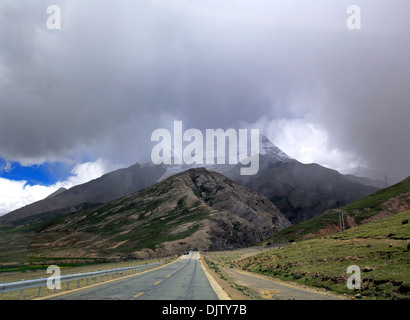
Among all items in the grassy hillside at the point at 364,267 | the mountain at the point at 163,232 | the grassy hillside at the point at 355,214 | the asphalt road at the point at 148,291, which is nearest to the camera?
the asphalt road at the point at 148,291

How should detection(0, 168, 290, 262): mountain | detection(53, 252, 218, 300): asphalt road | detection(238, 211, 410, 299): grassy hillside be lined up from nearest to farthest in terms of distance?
detection(53, 252, 218, 300): asphalt road
detection(238, 211, 410, 299): grassy hillside
detection(0, 168, 290, 262): mountain

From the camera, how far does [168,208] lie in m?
187

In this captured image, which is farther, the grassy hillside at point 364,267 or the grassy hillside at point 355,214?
the grassy hillside at point 355,214

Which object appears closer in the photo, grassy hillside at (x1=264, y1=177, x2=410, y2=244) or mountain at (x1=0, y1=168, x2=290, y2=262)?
grassy hillside at (x1=264, y1=177, x2=410, y2=244)

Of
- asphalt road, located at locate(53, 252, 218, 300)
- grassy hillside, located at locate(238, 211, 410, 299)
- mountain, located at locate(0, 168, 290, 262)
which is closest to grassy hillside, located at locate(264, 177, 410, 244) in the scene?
mountain, located at locate(0, 168, 290, 262)

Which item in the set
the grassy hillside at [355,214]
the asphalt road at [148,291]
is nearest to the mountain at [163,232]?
the grassy hillside at [355,214]

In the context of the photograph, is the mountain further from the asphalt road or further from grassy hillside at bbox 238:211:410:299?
the asphalt road

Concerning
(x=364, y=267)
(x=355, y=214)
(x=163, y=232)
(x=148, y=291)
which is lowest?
(x=163, y=232)

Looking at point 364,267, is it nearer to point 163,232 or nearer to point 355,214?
point 355,214

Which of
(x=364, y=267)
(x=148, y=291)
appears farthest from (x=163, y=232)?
(x=148, y=291)

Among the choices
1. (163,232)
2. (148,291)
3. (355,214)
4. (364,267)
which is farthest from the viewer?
(163,232)

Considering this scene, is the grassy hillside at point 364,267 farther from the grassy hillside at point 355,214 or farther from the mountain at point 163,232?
the mountain at point 163,232
